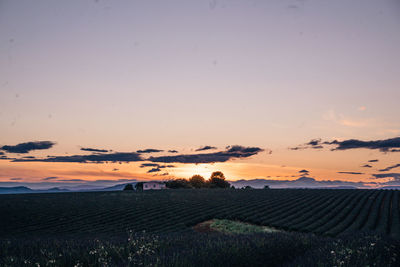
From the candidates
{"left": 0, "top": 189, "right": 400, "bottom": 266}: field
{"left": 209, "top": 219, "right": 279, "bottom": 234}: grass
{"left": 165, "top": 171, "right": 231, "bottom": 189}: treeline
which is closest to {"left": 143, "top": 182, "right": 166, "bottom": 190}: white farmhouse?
{"left": 165, "top": 171, "right": 231, "bottom": 189}: treeline

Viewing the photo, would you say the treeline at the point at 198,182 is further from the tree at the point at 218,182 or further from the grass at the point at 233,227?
the grass at the point at 233,227

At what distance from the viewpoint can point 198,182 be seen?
348 feet

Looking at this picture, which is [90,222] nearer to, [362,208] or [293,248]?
[293,248]

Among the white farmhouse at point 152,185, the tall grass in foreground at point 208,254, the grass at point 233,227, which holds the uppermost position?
the tall grass in foreground at point 208,254

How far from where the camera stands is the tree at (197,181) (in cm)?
10462

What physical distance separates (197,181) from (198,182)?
1.73 feet

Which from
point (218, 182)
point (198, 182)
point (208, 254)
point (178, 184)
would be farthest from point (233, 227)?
point (218, 182)

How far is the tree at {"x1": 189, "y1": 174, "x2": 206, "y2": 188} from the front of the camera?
104625mm

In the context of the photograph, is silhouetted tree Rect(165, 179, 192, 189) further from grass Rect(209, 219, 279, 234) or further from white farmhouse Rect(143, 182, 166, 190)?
grass Rect(209, 219, 279, 234)

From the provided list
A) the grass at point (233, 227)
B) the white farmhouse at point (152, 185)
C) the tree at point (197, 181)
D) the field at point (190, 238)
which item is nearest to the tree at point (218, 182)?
the tree at point (197, 181)

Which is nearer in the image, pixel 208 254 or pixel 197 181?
pixel 208 254

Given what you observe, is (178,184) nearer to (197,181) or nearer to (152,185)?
(197,181)

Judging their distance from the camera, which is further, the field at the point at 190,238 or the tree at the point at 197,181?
the tree at the point at 197,181

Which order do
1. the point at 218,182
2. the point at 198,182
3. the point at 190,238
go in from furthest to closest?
the point at 218,182 < the point at 198,182 < the point at 190,238
